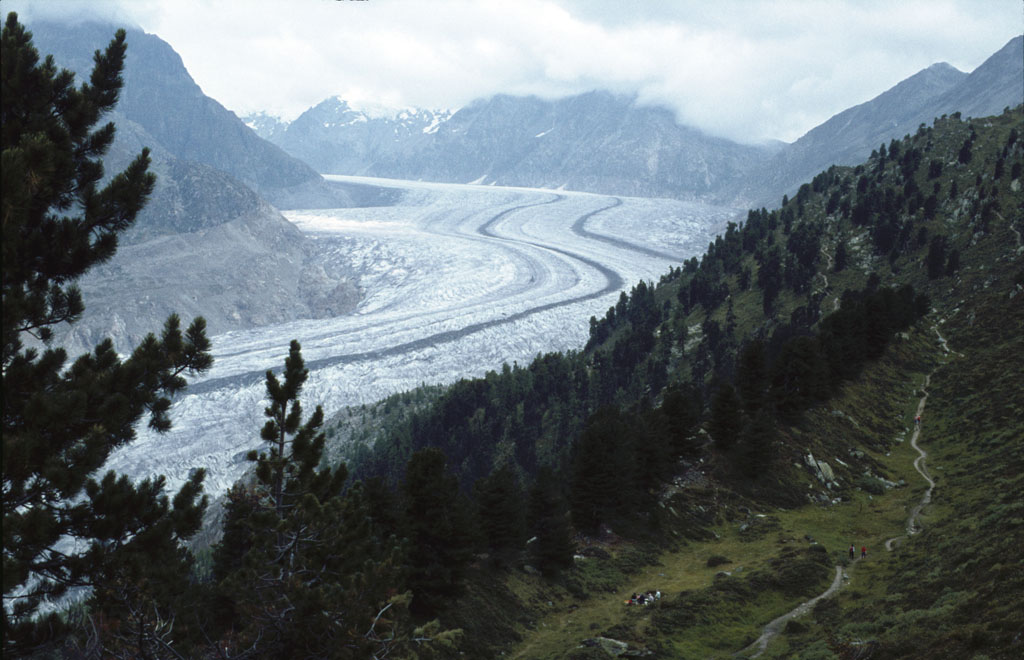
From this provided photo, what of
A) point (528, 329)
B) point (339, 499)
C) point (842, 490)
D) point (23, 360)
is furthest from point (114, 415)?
point (528, 329)

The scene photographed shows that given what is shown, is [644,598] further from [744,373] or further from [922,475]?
[922,475]

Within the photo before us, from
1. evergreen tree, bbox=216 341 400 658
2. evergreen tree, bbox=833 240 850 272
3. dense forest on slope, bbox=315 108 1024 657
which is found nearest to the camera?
evergreen tree, bbox=216 341 400 658

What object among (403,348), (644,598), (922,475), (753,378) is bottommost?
(922,475)

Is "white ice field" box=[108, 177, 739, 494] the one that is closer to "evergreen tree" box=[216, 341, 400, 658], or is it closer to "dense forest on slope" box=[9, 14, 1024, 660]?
"dense forest on slope" box=[9, 14, 1024, 660]

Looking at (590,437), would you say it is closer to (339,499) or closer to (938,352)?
(339,499)

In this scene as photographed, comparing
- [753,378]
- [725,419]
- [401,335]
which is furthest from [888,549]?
[401,335]

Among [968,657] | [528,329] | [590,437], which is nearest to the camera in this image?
[968,657]

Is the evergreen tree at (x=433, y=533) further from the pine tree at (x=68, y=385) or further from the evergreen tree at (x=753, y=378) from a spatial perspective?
the evergreen tree at (x=753, y=378)

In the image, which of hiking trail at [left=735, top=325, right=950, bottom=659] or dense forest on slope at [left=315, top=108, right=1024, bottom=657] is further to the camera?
dense forest on slope at [left=315, top=108, right=1024, bottom=657]

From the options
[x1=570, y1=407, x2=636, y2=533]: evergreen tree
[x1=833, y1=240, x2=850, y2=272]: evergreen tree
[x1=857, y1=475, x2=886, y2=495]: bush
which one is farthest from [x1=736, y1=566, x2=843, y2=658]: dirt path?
[x1=833, y1=240, x2=850, y2=272]: evergreen tree
